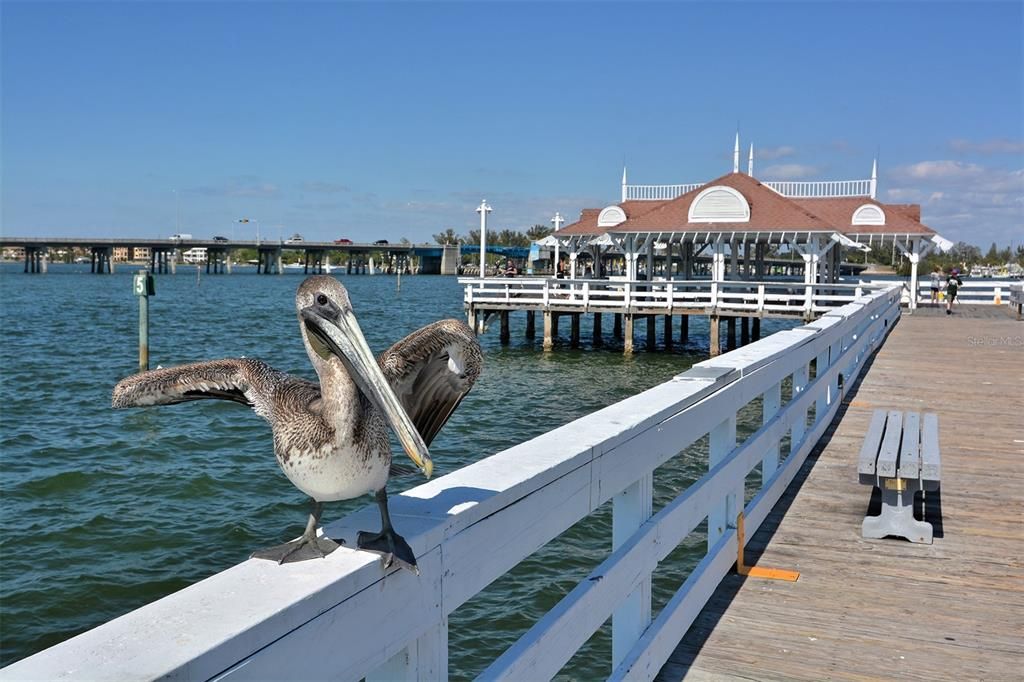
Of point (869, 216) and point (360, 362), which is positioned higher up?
point (869, 216)

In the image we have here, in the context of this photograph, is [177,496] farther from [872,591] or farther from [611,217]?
[611,217]

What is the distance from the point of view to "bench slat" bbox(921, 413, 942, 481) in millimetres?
5461

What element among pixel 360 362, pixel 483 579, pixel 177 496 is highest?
pixel 360 362

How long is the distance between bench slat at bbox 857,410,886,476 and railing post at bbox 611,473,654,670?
250cm

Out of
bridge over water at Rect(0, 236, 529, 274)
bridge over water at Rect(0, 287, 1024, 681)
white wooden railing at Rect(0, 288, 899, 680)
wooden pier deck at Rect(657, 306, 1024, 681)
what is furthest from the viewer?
bridge over water at Rect(0, 236, 529, 274)

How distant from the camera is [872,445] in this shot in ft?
19.7

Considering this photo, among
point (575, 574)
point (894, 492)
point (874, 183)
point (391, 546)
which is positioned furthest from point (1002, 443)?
point (874, 183)

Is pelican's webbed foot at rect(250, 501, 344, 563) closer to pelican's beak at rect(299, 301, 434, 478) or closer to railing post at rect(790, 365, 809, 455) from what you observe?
pelican's beak at rect(299, 301, 434, 478)

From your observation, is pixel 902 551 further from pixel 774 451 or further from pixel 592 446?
pixel 592 446

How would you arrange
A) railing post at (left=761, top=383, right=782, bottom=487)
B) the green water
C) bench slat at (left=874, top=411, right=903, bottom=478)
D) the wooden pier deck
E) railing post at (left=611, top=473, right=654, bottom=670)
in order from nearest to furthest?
1. railing post at (left=611, top=473, right=654, bottom=670)
2. the wooden pier deck
3. bench slat at (left=874, top=411, right=903, bottom=478)
4. railing post at (left=761, top=383, right=782, bottom=487)
5. the green water

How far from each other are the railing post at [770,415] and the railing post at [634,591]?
7.74 feet

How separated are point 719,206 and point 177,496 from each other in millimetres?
25731

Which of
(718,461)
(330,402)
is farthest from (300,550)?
(718,461)

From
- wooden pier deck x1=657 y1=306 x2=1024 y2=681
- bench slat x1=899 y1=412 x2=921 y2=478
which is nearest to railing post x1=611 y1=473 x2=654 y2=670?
wooden pier deck x1=657 y1=306 x2=1024 y2=681
